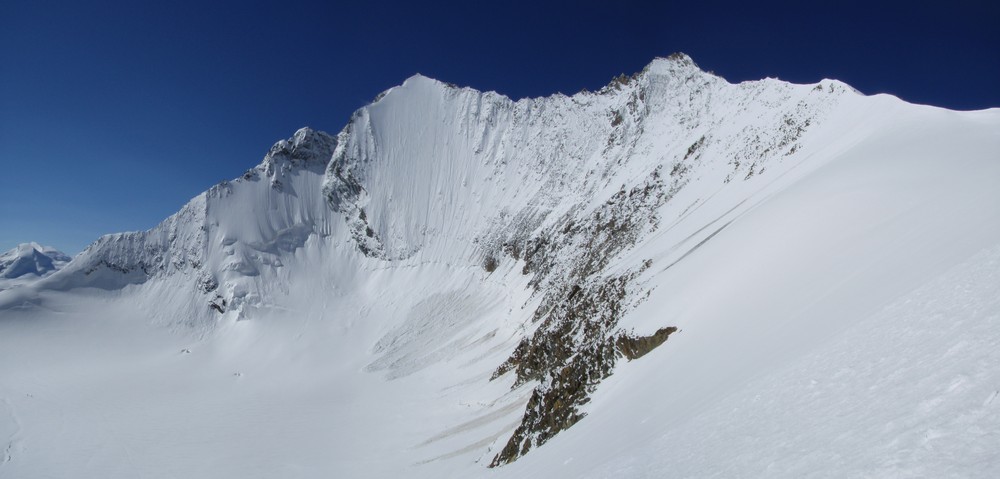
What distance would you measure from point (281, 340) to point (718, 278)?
274ft

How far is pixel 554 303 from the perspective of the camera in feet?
166

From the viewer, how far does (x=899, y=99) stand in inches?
1474

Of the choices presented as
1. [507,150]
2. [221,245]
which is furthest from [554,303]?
[221,245]

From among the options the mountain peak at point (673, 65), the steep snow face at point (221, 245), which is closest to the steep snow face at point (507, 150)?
the mountain peak at point (673, 65)

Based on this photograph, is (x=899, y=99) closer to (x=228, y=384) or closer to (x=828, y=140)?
(x=828, y=140)

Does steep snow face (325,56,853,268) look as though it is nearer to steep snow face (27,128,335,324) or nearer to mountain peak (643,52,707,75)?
mountain peak (643,52,707,75)

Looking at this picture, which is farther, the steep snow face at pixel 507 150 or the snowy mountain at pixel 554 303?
the steep snow face at pixel 507 150

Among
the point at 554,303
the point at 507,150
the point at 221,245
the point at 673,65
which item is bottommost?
the point at 554,303


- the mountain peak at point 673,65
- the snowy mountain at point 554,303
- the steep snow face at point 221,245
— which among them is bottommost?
the snowy mountain at point 554,303

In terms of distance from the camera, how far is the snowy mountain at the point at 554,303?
7.86m

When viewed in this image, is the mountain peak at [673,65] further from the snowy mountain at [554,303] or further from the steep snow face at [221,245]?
the steep snow face at [221,245]

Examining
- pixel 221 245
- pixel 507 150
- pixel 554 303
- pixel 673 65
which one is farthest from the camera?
pixel 507 150

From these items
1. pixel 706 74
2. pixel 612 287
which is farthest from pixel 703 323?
pixel 706 74

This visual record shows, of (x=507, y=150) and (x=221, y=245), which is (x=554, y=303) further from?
(x=221, y=245)
